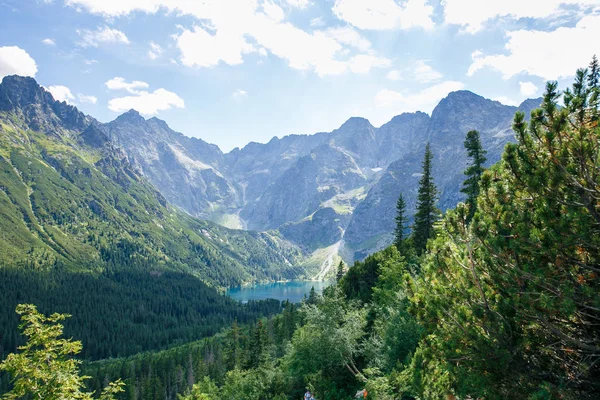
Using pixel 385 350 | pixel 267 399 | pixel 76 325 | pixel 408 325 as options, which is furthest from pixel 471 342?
pixel 76 325

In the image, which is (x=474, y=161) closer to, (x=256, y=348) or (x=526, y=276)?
(x=526, y=276)

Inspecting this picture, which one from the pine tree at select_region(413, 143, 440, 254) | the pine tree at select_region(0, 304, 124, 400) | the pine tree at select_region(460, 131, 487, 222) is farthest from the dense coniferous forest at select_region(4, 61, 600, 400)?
the pine tree at select_region(413, 143, 440, 254)

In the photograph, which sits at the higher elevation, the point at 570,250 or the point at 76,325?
the point at 570,250

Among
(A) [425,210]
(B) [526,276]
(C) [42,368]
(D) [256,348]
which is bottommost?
(D) [256,348]

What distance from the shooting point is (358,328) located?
3325cm

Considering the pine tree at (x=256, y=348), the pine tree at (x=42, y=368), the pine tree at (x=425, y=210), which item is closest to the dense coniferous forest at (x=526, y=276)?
the pine tree at (x=42, y=368)

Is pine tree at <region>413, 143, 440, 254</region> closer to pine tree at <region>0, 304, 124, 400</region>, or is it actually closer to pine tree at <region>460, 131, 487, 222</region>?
pine tree at <region>460, 131, 487, 222</region>

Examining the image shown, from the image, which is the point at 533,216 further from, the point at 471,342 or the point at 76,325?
the point at 76,325

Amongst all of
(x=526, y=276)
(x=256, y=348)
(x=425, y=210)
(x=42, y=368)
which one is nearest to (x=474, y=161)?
(x=425, y=210)

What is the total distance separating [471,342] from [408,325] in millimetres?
17687

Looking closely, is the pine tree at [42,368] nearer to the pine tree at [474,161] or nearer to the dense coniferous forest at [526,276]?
the dense coniferous forest at [526,276]

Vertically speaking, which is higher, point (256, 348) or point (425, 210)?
point (425, 210)

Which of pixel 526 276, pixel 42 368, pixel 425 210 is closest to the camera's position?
pixel 526 276

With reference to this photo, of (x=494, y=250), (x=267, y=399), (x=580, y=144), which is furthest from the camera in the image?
(x=267, y=399)
